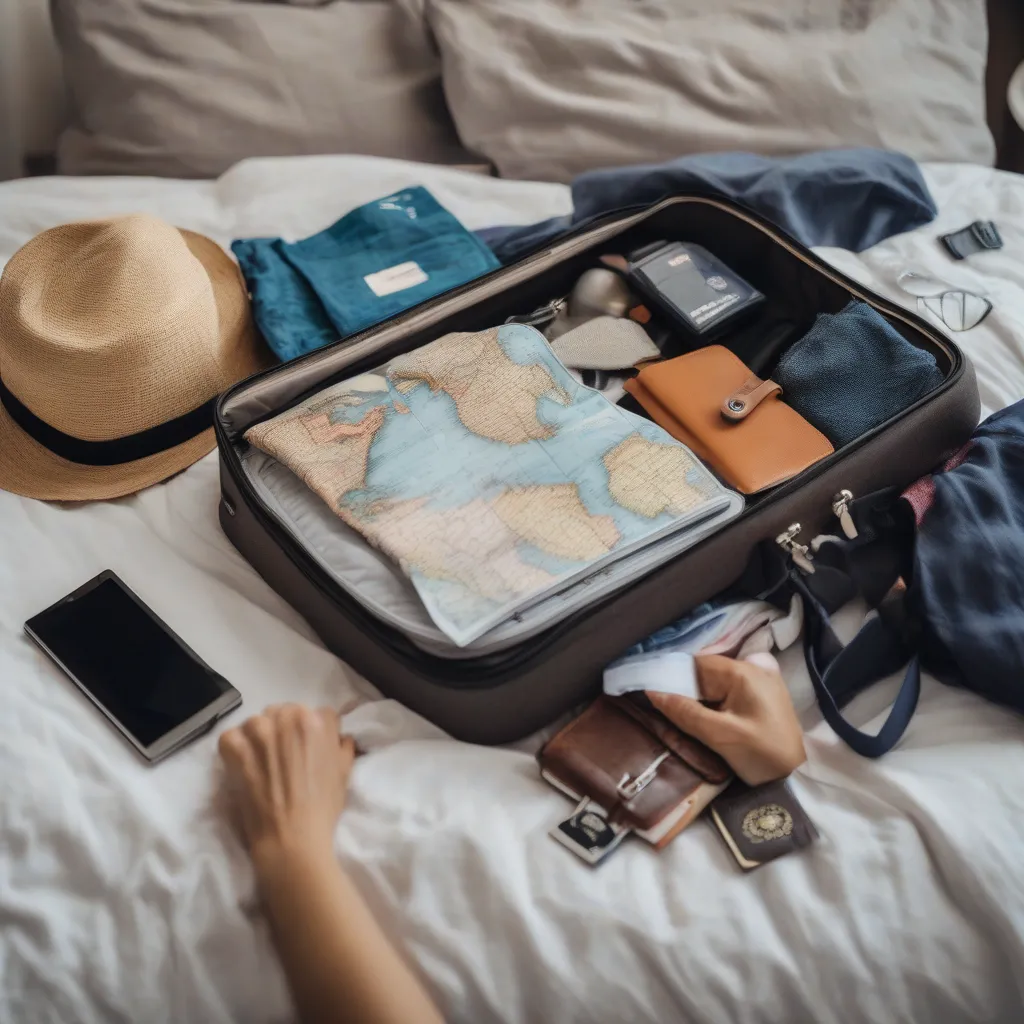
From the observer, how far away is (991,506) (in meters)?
0.91

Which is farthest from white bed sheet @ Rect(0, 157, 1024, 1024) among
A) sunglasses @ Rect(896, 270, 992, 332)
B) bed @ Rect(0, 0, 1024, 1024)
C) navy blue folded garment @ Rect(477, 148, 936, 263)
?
navy blue folded garment @ Rect(477, 148, 936, 263)

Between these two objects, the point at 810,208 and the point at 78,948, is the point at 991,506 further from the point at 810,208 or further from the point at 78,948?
the point at 78,948

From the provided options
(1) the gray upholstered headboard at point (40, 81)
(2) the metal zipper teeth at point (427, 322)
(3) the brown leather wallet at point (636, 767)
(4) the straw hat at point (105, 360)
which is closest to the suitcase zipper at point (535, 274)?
(2) the metal zipper teeth at point (427, 322)

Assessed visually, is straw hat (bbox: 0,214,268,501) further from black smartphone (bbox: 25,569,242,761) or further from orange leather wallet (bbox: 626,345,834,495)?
orange leather wallet (bbox: 626,345,834,495)

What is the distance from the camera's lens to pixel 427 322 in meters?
1.04

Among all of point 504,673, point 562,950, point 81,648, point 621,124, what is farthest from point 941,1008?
point 621,124

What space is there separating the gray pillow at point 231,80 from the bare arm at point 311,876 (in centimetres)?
91

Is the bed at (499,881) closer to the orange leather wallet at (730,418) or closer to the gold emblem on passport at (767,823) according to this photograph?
the gold emblem on passport at (767,823)

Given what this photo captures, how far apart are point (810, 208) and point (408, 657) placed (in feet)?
2.73

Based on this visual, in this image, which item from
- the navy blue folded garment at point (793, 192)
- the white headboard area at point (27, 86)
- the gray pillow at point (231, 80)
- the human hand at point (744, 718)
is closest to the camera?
the human hand at point (744, 718)

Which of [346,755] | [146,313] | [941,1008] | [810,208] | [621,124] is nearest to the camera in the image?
[941,1008]

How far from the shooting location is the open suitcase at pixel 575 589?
81cm

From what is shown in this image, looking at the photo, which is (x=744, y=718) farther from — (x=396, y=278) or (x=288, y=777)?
(x=396, y=278)

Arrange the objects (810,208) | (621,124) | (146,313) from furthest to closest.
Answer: (621,124) < (810,208) < (146,313)
